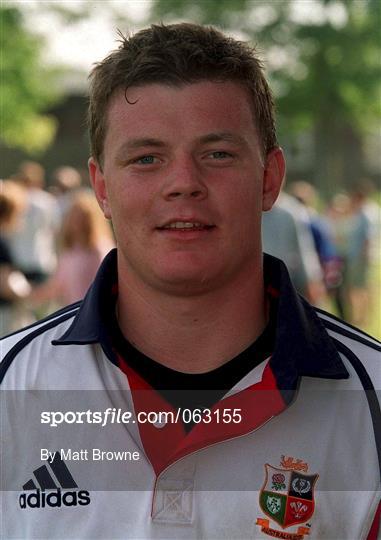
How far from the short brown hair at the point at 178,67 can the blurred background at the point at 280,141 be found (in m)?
0.18

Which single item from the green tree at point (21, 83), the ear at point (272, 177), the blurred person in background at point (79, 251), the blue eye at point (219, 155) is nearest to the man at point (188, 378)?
the blue eye at point (219, 155)

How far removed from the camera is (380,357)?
8.57 feet

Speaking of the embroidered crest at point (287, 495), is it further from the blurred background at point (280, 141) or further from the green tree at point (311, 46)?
the green tree at point (311, 46)

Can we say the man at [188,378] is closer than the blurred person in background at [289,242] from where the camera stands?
Yes

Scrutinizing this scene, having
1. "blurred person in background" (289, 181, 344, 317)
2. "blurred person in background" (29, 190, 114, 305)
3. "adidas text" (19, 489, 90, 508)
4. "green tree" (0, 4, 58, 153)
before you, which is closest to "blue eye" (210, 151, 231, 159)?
"adidas text" (19, 489, 90, 508)

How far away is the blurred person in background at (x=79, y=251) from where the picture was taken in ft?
25.5

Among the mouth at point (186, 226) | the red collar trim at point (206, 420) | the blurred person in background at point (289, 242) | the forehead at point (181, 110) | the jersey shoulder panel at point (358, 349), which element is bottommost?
the red collar trim at point (206, 420)

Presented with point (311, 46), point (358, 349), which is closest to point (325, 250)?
point (358, 349)

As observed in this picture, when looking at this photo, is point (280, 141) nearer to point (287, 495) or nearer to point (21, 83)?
point (21, 83)

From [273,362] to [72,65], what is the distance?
132ft

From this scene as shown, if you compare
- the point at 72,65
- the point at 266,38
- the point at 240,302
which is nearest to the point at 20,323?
the point at 240,302

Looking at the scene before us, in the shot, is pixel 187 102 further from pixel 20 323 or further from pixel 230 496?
pixel 20 323

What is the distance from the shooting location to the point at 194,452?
2.44 m

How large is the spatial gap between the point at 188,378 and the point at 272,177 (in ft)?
1.95
